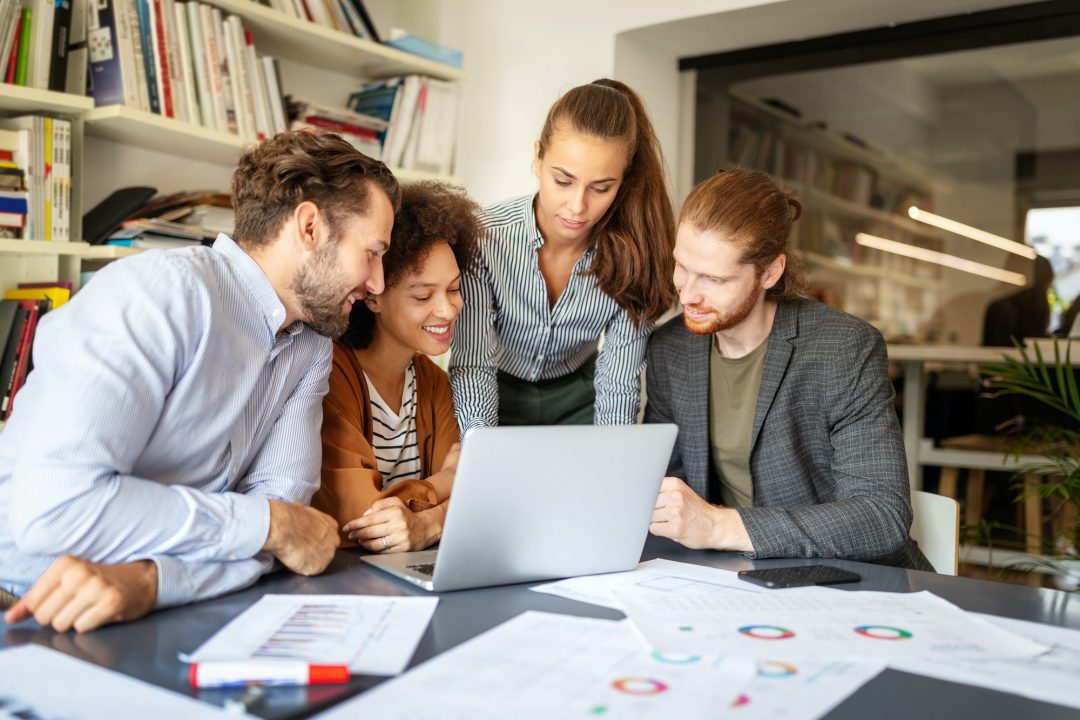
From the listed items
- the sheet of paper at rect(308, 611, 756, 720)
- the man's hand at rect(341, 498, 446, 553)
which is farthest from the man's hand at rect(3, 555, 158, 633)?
the man's hand at rect(341, 498, 446, 553)

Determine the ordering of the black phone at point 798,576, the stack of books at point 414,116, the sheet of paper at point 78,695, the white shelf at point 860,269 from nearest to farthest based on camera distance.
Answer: the sheet of paper at point 78,695, the black phone at point 798,576, the stack of books at point 414,116, the white shelf at point 860,269

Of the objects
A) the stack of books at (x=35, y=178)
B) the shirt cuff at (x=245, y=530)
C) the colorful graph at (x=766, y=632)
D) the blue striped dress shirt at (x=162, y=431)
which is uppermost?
the stack of books at (x=35, y=178)

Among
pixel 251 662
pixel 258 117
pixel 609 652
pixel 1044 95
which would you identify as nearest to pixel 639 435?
pixel 609 652

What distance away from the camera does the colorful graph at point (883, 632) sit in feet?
3.74

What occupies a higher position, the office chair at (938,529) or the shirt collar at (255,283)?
the shirt collar at (255,283)

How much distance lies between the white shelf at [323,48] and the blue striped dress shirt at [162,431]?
67.3 inches

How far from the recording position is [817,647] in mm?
1084

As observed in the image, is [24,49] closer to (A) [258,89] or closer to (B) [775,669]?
(A) [258,89]

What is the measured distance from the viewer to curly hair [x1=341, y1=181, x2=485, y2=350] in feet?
6.19

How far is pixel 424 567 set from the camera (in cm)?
138

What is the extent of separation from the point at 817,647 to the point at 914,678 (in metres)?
0.11

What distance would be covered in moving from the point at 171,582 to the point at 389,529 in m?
0.40

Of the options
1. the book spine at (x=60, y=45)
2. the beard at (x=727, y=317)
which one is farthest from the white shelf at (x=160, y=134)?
the beard at (x=727, y=317)

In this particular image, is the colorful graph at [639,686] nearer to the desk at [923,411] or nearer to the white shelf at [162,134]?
the white shelf at [162,134]
